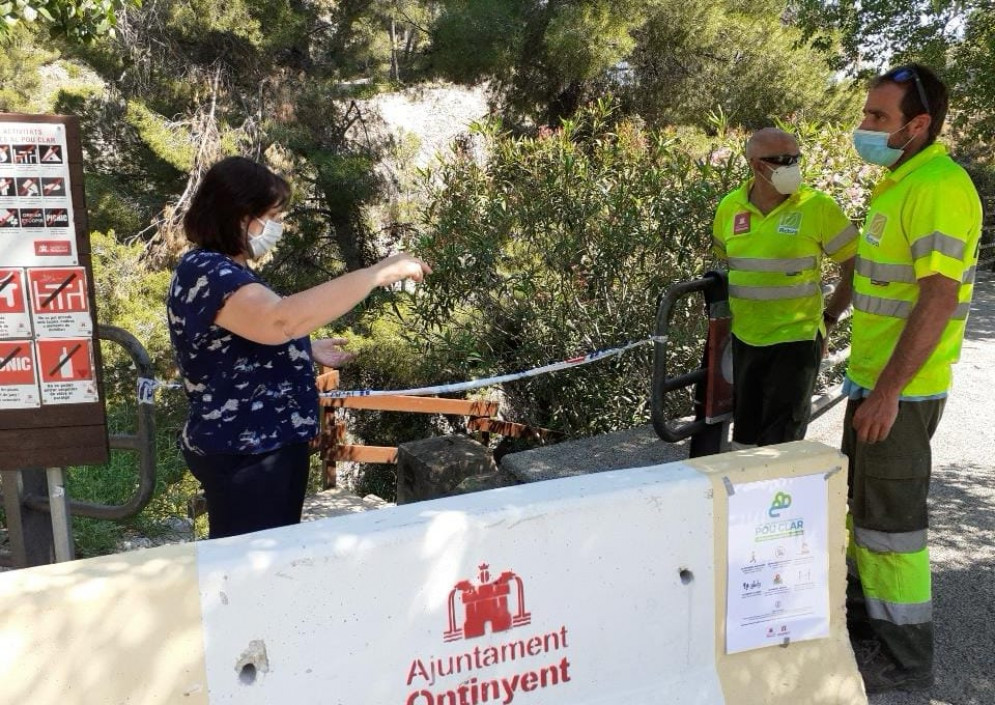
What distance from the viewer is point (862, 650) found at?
10.2 ft

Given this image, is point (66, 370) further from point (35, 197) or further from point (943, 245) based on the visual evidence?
point (943, 245)

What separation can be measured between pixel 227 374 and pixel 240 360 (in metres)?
0.06

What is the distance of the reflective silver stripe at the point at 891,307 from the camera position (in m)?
2.90

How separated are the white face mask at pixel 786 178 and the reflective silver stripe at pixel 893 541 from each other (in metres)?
1.36

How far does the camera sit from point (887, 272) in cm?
290

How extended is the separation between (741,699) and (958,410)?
4.39 metres

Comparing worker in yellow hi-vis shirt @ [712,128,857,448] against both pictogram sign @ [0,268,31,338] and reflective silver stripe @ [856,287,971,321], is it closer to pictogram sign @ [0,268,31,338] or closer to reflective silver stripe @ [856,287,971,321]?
reflective silver stripe @ [856,287,971,321]

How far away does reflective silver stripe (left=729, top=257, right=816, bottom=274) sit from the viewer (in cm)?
365

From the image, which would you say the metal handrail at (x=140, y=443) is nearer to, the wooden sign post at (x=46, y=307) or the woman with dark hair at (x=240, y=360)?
the wooden sign post at (x=46, y=307)

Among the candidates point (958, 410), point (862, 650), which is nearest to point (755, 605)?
point (862, 650)

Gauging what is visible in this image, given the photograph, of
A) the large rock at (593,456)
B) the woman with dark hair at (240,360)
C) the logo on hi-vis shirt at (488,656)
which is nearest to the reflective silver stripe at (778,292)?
the large rock at (593,456)

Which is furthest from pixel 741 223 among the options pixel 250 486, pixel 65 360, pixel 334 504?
pixel 334 504

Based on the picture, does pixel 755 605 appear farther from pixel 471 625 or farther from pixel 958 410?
pixel 958 410

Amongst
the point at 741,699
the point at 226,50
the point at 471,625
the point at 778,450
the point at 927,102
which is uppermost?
the point at 226,50
